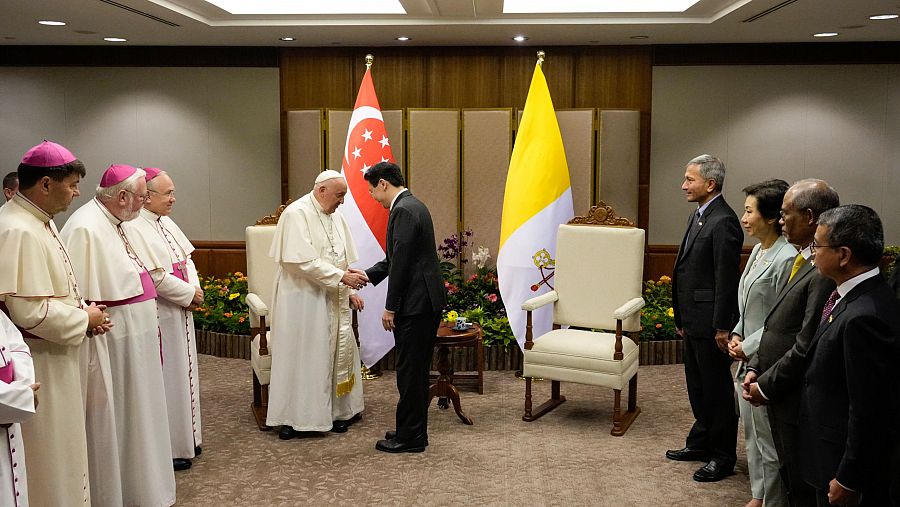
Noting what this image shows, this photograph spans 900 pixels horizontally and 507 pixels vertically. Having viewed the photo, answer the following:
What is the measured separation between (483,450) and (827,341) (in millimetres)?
2742

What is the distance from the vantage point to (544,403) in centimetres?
612

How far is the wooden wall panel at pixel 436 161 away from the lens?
27.5 ft

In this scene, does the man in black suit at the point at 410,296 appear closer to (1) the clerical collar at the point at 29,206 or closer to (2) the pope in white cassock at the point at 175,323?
(2) the pope in white cassock at the point at 175,323

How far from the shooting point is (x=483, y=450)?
5.18 metres

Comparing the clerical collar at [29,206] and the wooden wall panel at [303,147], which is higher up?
the wooden wall panel at [303,147]

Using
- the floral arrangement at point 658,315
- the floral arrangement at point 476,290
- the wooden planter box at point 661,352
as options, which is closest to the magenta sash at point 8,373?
the floral arrangement at point 476,290

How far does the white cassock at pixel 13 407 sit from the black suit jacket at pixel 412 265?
2.27 meters

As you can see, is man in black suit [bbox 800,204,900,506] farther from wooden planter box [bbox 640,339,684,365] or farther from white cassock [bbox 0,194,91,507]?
wooden planter box [bbox 640,339,684,365]

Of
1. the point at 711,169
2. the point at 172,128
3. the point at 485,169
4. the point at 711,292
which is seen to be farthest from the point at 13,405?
the point at 172,128

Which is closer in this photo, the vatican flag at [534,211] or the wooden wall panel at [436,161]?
the vatican flag at [534,211]

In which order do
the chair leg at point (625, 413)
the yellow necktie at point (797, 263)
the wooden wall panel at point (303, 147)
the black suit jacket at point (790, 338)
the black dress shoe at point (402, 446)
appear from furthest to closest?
1. the wooden wall panel at point (303, 147)
2. the chair leg at point (625, 413)
3. the black dress shoe at point (402, 446)
4. the yellow necktie at point (797, 263)
5. the black suit jacket at point (790, 338)

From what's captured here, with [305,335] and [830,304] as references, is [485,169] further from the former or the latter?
[830,304]

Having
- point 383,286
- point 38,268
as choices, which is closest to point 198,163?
point 383,286

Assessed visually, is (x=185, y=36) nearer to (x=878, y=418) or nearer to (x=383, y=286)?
(x=383, y=286)
